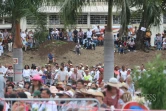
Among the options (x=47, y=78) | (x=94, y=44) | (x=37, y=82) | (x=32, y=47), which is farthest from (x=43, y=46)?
(x=37, y=82)

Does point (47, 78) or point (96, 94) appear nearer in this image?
point (96, 94)

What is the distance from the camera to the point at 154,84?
8453 mm

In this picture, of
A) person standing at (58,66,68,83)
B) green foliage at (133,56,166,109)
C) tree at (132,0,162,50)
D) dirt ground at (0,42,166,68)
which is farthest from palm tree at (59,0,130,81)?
dirt ground at (0,42,166,68)

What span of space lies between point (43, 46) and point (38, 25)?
17.8 m

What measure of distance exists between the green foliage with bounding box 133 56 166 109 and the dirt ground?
23.2m

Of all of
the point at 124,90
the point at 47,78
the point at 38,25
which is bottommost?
the point at 47,78

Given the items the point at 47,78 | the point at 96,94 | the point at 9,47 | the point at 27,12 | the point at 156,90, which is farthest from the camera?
the point at 9,47

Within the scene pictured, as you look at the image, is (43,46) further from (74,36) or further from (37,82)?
(37,82)

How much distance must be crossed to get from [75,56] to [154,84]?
83.3ft

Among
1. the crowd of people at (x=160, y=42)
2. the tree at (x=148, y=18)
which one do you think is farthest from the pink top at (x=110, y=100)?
the crowd of people at (x=160, y=42)

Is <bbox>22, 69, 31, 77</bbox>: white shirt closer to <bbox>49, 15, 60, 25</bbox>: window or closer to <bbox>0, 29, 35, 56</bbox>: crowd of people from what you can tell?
<bbox>0, 29, 35, 56</bbox>: crowd of people

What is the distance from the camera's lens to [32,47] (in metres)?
34.6

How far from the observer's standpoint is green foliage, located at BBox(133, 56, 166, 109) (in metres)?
8.46

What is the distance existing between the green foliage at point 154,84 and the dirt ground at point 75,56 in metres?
23.2
